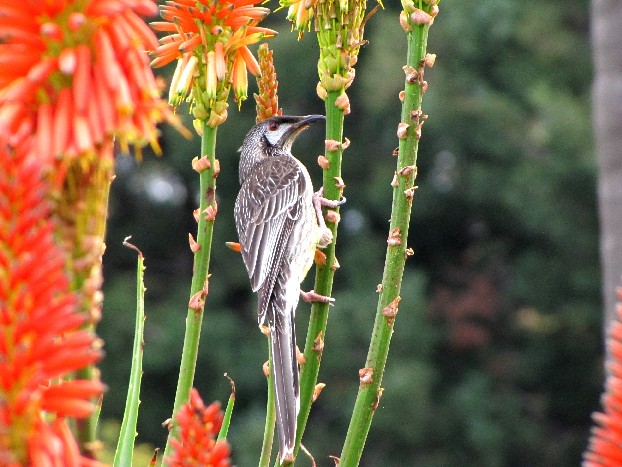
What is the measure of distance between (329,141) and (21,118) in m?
1.01

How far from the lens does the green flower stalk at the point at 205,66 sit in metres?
2.12

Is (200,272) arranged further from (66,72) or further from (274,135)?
(274,135)

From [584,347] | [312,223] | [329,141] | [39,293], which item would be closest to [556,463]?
[584,347]

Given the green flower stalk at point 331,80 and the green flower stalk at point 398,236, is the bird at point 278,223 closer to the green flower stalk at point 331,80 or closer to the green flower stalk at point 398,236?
the green flower stalk at point 331,80

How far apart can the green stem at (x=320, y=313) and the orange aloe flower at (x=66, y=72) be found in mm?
931

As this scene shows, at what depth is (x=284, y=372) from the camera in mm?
2518

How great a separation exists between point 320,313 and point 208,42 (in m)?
0.55

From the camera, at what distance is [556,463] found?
17.6m

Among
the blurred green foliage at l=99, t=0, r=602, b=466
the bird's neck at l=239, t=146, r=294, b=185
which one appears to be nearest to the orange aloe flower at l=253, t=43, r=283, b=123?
the bird's neck at l=239, t=146, r=294, b=185

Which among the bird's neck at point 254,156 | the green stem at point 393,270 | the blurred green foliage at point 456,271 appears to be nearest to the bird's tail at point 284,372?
the green stem at point 393,270

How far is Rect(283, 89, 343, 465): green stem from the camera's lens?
2.19 m

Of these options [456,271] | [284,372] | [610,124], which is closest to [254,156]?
[284,372]

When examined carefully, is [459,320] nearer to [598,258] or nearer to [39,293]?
[598,258]

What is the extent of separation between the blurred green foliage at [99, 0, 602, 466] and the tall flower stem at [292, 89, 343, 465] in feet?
45.5
